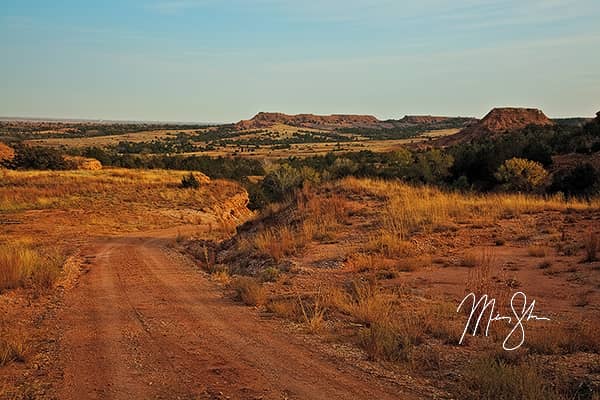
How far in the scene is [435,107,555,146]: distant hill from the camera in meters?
96.8

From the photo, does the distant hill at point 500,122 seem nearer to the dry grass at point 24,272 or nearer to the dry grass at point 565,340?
the dry grass at point 24,272

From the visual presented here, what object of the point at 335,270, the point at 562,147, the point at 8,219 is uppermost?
the point at 562,147

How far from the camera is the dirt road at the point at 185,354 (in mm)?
5125

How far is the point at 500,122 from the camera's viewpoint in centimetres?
10106

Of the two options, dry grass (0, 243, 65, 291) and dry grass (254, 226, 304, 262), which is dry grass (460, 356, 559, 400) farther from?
dry grass (0, 243, 65, 291)

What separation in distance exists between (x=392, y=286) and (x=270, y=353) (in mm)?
3970

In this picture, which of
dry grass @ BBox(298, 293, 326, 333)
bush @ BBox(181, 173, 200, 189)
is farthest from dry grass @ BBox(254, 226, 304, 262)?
bush @ BBox(181, 173, 200, 189)

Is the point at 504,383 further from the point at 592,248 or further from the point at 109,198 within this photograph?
the point at 109,198

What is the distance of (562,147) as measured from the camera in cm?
3862

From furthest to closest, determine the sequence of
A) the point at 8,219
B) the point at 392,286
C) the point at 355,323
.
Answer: the point at 8,219 → the point at 392,286 → the point at 355,323

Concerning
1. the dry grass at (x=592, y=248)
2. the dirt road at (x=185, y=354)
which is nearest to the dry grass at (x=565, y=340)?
the dirt road at (x=185, y=354)

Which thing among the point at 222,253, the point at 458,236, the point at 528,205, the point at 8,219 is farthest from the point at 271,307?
the point at 8,219

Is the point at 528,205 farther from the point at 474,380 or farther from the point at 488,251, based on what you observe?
the point at 474,380

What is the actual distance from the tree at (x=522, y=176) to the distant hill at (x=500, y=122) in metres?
68.7
